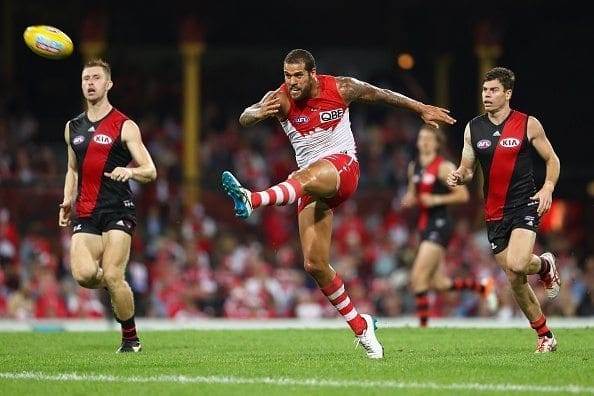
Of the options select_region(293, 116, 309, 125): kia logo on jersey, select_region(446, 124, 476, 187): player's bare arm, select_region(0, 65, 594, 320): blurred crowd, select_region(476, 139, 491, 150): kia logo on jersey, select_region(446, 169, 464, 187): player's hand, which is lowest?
select_region(0, 65, 594, 320): blurred crowd

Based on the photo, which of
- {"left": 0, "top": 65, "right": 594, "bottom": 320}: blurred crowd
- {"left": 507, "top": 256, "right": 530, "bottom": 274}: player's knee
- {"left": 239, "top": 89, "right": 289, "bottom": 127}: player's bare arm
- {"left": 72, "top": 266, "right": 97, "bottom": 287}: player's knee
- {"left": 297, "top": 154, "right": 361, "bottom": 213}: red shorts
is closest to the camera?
{"left": 239, "top": 89, "right": 289, "bottom": 127}: player's bare arm

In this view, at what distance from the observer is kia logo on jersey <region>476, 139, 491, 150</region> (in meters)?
11.3

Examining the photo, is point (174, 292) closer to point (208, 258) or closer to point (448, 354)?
point (208, 258)

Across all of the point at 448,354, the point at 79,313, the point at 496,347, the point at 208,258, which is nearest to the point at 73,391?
the point at 448,354

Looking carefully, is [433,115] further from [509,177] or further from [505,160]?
[509,177]

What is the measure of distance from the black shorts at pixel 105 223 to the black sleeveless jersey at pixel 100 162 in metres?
0.05

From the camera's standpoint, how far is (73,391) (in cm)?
888

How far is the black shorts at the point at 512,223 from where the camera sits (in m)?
11.2

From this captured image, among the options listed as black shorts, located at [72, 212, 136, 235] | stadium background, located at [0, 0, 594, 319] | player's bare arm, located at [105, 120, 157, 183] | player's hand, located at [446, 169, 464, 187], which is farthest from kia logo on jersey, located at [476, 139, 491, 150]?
stadium background, located at [0, 0, 594, 319]

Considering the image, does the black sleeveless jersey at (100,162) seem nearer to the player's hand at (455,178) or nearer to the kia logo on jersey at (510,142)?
the player's hand at (455,178)

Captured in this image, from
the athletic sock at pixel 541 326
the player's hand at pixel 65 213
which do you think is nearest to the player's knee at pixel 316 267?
the athletic sock at pixel 541 326

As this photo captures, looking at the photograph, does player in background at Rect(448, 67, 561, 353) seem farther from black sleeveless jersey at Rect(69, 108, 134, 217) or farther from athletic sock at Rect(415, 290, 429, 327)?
athletic sock at Rect(415, 290, 429, 327)

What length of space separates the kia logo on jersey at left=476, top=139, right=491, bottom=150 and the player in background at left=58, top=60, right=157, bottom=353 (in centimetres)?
290

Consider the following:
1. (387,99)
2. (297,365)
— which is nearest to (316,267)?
(297,365)
